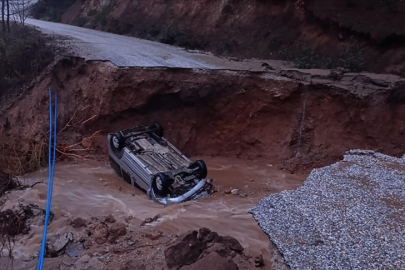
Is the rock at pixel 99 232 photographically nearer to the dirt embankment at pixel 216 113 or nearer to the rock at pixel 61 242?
the rock at pixel 61 242

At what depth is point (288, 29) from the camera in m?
14.8

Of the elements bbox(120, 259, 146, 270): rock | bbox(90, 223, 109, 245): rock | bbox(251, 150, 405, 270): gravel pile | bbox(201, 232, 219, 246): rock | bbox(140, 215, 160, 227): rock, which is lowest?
bbox(140, 215, 160, 227): rock

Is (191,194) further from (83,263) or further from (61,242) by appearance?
(83,263)

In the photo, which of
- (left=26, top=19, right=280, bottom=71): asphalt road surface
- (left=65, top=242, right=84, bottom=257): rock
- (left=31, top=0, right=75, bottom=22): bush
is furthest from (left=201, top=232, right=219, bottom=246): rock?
(left=31, top=0, right=75, bottom=22): bush

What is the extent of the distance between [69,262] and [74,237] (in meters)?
0.78

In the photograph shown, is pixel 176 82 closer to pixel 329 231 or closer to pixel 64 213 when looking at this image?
pixel 64 213

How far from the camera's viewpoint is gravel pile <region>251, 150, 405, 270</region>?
14.6ft

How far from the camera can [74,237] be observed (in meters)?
7.15

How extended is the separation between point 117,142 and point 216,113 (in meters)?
3.13

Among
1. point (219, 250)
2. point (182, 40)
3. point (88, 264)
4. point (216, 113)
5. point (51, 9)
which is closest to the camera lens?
point (219, 250)

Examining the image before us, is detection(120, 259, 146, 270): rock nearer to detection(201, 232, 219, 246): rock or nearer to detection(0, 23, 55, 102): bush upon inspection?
detection(201, 232, 219, 246): rock

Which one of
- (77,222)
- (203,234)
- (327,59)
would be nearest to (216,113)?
(327,59)

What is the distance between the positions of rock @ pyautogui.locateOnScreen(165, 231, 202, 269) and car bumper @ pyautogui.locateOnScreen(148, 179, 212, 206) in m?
3.08

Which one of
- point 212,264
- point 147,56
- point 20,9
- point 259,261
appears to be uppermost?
point 20,9
